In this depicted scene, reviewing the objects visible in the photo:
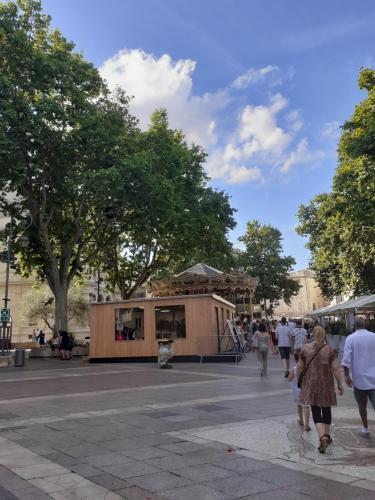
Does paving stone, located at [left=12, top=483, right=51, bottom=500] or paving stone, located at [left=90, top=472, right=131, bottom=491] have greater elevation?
paving stone, located at [left=12, top=483, right=51, bottom=500]

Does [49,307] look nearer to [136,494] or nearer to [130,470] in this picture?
[130,470]

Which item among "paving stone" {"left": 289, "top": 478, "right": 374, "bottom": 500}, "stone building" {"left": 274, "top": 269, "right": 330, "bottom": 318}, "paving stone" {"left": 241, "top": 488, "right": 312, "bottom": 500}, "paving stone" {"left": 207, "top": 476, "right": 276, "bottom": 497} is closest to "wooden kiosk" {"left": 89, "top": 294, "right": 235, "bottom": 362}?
"paving stone" {"left": 207, "top": 476, "right": 276, "bottom": 497}

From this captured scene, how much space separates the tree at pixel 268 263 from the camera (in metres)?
62.3

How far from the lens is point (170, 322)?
22844mm

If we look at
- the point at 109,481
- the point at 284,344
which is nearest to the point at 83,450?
the point at 109,481

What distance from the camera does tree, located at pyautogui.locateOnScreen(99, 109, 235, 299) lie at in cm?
Result: 2650

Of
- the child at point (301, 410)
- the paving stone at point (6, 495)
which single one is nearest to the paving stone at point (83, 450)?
the paving stone at point (6, 495)

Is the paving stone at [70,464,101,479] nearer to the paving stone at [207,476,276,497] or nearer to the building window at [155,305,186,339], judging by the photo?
the paving stone at [207,476,276,497]

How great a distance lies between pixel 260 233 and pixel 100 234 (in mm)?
39275

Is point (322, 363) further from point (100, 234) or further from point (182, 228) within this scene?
point (100, 234)

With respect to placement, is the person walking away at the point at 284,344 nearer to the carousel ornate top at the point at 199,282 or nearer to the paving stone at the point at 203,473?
the paving stone at the point at 203,473

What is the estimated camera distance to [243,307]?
35750 millimetres

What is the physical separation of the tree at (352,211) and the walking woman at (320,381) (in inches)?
694

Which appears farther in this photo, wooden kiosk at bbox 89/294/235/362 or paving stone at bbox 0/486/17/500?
wooden kiosk at bbox 89/294/235/362
